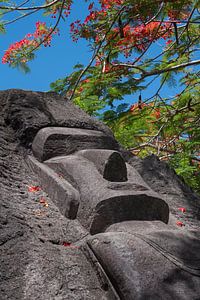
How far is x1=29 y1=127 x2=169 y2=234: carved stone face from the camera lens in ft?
6.96

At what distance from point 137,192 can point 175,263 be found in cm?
66

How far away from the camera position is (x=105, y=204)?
6.89 feet

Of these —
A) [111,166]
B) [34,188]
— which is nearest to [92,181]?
[111,166]

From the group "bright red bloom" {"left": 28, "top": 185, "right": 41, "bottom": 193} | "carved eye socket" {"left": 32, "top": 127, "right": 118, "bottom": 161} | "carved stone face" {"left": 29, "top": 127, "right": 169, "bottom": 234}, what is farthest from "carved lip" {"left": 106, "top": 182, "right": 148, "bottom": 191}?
"carved eye socket" {"left": 32, "top": 127, "right": 118, "bottom": 161}

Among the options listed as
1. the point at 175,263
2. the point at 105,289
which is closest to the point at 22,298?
the point at 105,289

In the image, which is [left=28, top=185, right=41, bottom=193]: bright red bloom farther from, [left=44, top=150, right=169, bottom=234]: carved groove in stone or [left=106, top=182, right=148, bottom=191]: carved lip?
[left=106, top=182, right=148, bottom=191]: carved lip

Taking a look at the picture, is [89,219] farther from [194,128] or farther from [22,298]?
[194,128]

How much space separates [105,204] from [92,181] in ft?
0.92

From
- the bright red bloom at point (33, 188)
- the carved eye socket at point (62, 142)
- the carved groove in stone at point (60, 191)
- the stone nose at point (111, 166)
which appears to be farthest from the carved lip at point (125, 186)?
the carved eye socket at point (62, 142)

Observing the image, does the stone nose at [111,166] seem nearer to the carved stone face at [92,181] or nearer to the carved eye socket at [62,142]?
the carved stone face at [92,181]

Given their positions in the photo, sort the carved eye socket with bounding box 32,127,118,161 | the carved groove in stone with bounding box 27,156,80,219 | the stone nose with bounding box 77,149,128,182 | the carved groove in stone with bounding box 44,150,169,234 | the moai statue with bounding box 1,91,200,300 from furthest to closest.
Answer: the carved eye socket with bounding box 32,127,118,161 → the stone nose with bounding box 77,149,128,182 → the carved groove in stone with bounding box 27,156,80,219 → the carved groove in stone with bounding box 44,150,169,234 → the moai statue with bounding box 1,91,200,300

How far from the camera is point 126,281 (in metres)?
1.59

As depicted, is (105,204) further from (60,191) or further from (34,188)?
(34,188)

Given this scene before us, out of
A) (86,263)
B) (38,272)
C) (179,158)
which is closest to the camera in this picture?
(38,272)
